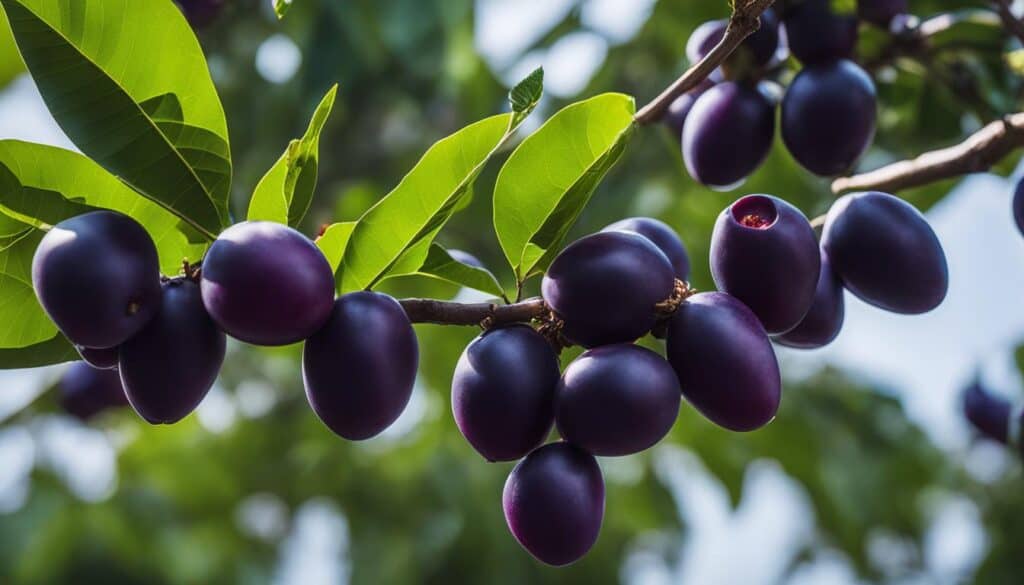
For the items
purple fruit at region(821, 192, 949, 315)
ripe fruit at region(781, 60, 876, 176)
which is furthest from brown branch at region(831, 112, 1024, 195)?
purple fruit at region(821, 192, 949, 315)

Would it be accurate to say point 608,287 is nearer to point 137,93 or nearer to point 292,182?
point 292,182

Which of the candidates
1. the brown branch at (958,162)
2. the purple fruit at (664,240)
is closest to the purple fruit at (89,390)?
the purple fruit at (664,240)

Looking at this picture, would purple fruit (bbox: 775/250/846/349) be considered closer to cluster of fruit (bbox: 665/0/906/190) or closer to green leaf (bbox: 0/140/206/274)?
cluster of fruit (bbox: 665/0/906/190)

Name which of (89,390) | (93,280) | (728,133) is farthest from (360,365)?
(89,390)

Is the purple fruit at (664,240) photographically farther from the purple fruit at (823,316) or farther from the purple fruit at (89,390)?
the purple fruit at (89,390)

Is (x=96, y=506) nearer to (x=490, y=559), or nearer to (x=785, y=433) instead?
(x=490, y=559)

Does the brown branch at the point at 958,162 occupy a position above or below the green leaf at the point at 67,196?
below

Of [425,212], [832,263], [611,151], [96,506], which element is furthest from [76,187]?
[96,506]
